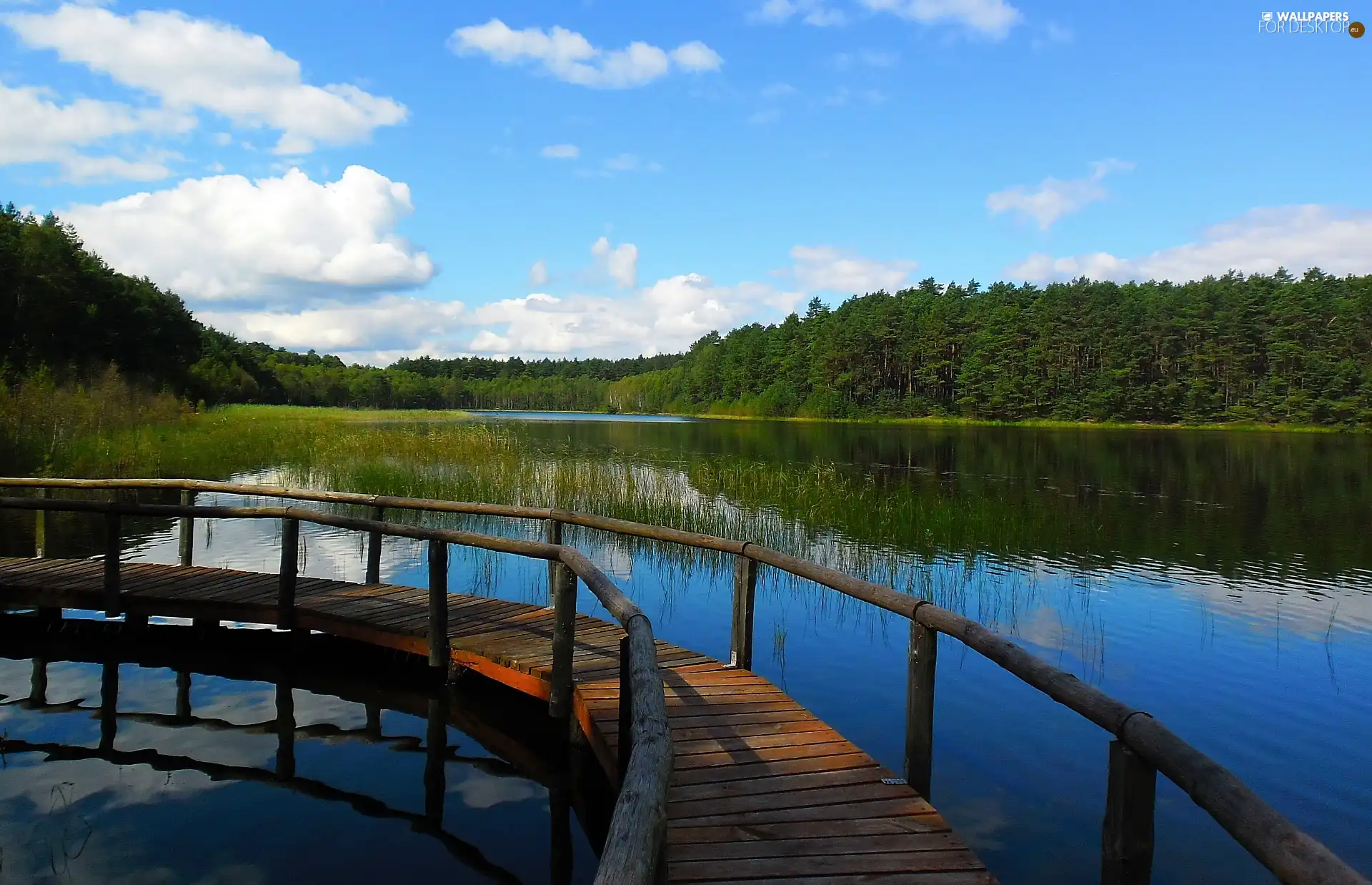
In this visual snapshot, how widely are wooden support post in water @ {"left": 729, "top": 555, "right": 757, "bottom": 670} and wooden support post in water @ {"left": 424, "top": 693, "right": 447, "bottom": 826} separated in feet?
Result: 7.21

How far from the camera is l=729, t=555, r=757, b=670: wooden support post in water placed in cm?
609

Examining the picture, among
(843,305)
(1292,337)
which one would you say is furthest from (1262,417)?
(843,305)

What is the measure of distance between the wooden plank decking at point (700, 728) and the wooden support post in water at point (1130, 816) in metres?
0.55

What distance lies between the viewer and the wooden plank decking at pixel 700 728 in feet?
10.9

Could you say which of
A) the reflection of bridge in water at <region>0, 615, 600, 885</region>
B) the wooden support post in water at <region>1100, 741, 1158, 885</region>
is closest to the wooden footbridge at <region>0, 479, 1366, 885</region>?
the wooden support post in water at <region>1100, 741, 1158, 885</region>

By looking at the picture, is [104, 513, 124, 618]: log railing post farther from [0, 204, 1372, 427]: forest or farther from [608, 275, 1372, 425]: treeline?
[608, 275, 1372, 425]: treeline

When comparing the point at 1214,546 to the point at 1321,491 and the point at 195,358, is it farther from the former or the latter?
the point at 195,358

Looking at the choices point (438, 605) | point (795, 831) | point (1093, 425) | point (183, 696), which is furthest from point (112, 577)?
point (1093, 425)

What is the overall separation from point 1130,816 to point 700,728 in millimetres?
2426

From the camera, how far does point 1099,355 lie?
236 ft

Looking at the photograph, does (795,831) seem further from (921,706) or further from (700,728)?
(700,728)

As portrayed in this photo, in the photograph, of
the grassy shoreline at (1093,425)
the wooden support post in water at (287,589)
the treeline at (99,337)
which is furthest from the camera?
the grassy shoreline at (1093,425)

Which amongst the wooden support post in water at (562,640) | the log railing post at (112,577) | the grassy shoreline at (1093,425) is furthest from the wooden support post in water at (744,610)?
the grassy shoreline at (1093,425)

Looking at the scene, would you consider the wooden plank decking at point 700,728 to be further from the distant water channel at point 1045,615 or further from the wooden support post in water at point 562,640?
the distant water channel at point 1045,615
